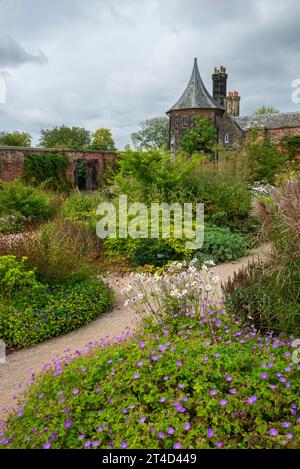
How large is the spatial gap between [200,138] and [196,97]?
3517 millimetres

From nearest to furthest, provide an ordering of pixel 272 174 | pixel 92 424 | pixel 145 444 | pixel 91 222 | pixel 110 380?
pixel 145 444, pixel 92 424, pixel 110 380, pixel 91 222, pixel 272 174

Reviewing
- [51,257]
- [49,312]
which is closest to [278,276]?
[49,312]

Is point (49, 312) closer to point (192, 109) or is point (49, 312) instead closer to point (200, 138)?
point (200, 138)

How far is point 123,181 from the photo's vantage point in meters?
10.0

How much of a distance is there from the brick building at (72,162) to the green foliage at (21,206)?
640cm

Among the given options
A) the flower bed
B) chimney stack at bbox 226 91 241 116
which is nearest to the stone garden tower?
chimney stack at bbox 226 91 241 116

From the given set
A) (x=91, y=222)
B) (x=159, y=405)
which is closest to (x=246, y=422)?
(x=159, y=405)

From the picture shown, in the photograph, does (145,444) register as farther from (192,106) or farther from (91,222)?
(192,106)

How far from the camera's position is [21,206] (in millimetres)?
10547

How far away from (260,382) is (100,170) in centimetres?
1920

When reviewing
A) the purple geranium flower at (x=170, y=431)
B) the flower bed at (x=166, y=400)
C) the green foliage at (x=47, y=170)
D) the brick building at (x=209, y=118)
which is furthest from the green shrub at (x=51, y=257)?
the brick building at (x=209, y=118)

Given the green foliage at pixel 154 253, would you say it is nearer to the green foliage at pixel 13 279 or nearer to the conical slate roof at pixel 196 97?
the green foliage at pixel 13 279

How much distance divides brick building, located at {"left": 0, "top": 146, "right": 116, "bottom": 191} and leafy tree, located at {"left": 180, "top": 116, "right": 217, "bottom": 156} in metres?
4.69

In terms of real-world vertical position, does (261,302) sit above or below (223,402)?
Result: above
